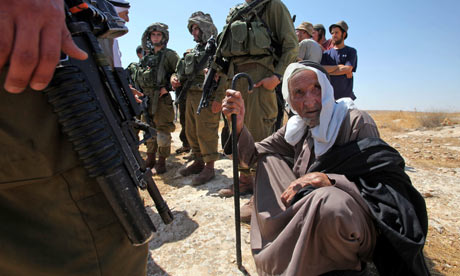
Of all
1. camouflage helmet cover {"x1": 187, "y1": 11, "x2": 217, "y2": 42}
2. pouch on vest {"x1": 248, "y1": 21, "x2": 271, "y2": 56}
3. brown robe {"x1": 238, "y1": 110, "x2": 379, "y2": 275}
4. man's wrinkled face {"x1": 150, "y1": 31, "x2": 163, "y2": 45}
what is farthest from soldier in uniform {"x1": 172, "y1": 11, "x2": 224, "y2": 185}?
brown robe {"x1": 238, "y1": 110, "x2": 379, "y2": 275}

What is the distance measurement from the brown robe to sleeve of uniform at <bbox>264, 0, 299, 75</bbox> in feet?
4.35

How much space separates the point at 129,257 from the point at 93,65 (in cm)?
76

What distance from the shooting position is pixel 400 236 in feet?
4.39

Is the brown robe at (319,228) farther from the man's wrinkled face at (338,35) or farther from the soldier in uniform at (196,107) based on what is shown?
the man's wrinkled face at (338,35)

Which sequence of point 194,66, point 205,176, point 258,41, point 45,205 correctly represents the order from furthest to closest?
1. point 194,66
2. point 205,176
3. point 258,41
4. point 45,205

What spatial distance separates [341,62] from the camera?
4414mm

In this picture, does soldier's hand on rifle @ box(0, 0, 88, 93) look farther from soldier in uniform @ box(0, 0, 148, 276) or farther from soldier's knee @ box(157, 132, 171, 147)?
soldier's knee @ box(157, 132, 171, 147)

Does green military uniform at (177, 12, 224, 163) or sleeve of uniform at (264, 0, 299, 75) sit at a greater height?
sleeve of uniform at (264, 0, 299, 75)

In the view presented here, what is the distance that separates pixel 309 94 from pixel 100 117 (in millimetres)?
1500

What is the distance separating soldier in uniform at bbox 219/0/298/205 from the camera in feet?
9.51

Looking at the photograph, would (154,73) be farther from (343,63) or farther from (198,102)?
(343,63)

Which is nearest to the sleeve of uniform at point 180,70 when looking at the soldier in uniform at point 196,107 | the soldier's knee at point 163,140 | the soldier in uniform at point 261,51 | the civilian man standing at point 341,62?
the soldier in uniform at point 196,107

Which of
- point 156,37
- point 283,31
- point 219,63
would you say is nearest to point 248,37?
point 283,31

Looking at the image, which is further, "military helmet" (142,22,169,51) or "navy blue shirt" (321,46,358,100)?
"military helmet" (142,22,169,51)
